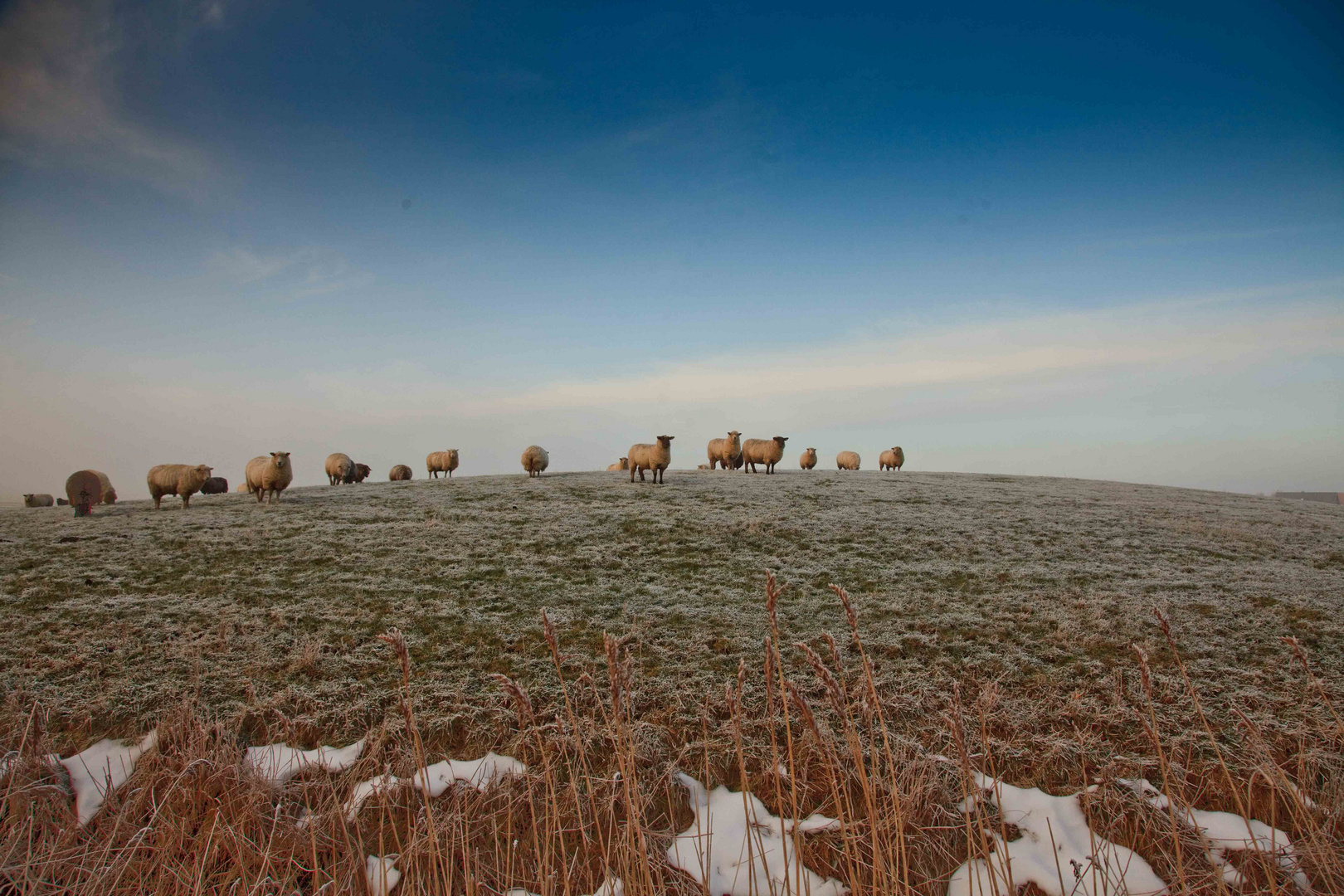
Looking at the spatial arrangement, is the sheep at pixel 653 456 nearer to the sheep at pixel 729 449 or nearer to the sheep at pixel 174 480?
the sheep at pixel 729 449

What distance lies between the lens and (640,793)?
461 cm

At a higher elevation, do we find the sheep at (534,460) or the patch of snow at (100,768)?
the sheep at (534,460)

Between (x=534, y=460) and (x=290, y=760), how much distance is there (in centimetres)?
Answer: 2345

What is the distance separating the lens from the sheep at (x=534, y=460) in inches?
1128

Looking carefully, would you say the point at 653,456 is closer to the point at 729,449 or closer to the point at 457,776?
the point at 729,449

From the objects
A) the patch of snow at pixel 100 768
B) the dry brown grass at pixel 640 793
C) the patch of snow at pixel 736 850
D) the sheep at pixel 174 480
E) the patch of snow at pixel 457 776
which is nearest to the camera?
the dry brown grass at pixel 640 793

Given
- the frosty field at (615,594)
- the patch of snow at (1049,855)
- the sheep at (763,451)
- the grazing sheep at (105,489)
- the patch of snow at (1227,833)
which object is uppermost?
the sheep at (763,451)

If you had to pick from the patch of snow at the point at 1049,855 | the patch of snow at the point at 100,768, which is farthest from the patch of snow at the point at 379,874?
the patch of snow at the point at 1049,855

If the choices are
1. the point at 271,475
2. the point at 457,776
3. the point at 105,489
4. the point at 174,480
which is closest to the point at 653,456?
the point at 271,475

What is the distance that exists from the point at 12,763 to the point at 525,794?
4.77m

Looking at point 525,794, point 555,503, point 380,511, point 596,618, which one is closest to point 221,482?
point 380,511

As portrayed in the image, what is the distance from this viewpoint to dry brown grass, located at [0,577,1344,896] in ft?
11.1

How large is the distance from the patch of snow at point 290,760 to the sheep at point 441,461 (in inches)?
1207

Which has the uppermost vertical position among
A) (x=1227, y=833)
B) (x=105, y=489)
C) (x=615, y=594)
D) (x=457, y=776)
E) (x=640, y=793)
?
(x=105, y=489)
